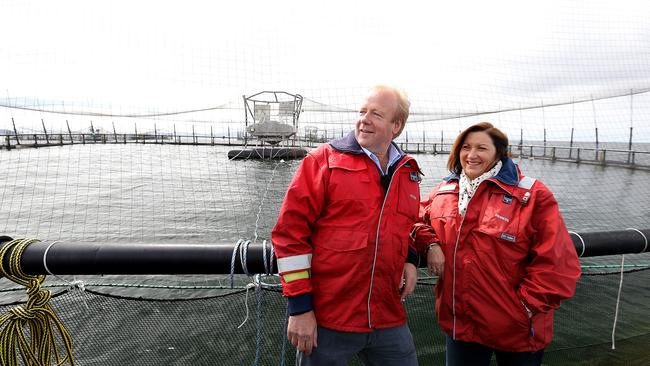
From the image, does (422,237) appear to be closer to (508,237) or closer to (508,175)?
(508,237)

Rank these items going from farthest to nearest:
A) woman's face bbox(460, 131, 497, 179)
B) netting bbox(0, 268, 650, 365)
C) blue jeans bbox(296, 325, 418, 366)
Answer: netting bbox(0, 268, 650, 365)
woman's face bbox(460, 131, 497, 179)
blue jeans bbox(296, 325, 418, 366)

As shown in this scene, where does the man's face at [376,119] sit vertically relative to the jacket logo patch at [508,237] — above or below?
above

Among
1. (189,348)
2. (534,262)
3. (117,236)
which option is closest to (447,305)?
(534,262)

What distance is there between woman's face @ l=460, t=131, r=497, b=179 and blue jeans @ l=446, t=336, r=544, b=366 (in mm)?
1041

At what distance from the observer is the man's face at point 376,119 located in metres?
1.75

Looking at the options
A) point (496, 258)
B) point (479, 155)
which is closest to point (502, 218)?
point (496, 258)

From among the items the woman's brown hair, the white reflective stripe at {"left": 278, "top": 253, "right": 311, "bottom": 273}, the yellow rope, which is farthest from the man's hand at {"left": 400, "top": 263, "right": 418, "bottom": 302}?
the yellow rope

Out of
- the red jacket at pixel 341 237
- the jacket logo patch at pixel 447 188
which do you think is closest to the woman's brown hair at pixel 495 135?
the jacket logo patch at pixel 447 188

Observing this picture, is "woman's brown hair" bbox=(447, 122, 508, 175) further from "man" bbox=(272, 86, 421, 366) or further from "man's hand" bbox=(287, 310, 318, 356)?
"man's hand" bbox=(287, 310, 318, 356)

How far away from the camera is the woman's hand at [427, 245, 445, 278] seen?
2.06 m

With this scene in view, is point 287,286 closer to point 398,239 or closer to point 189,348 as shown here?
point 398,239

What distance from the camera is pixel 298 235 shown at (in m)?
1.63

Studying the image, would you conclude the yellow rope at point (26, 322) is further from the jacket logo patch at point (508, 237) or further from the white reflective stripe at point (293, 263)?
the jacket logo patch at point (508, 237)

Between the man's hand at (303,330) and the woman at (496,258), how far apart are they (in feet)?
2.71
